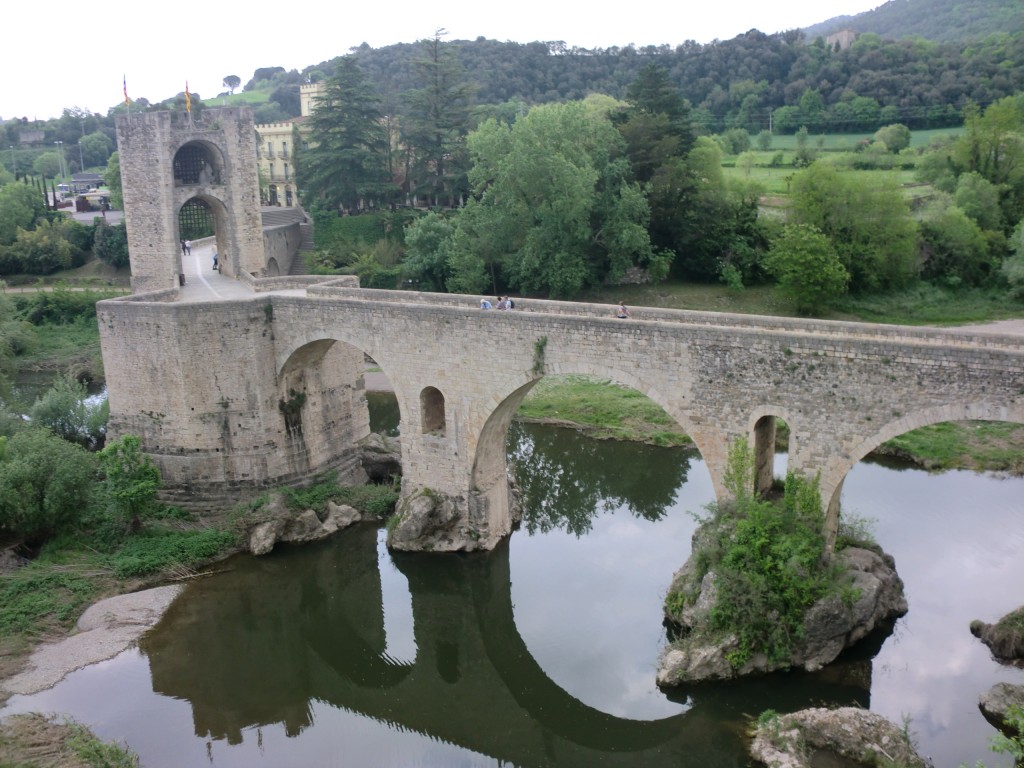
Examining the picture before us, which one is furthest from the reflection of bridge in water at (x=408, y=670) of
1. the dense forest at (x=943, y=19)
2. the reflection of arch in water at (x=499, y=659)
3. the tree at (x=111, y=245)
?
the dense forest at (x=943, y=19)

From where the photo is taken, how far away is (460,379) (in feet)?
59.4

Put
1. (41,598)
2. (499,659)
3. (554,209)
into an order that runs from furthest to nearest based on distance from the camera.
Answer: (554,209), (41,598), (499,659)

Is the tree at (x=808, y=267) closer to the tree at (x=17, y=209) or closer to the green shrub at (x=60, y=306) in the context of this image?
the green shrub at (x=60, y=306)

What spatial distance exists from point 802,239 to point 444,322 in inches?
713

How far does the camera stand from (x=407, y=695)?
15.7m

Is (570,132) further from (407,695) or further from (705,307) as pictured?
(407,695)

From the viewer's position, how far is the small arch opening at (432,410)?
62.4 ft

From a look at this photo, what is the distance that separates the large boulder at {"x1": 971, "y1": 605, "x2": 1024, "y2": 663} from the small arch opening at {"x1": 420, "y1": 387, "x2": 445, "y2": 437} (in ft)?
34.3

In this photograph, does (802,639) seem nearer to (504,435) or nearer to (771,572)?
(771,572)

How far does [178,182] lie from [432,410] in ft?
33.7

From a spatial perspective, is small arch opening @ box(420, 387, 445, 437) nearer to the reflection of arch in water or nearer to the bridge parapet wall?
the bridge parapet wall

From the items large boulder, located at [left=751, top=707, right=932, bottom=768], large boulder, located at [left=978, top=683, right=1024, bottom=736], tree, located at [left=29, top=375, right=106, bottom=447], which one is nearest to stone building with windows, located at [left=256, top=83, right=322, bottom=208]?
tree, located at [left=29, top=375, right=106, bottom=447]

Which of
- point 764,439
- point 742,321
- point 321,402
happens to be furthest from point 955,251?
point 321,402

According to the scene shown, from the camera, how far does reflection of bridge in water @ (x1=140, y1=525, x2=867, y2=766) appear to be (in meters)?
14.0
